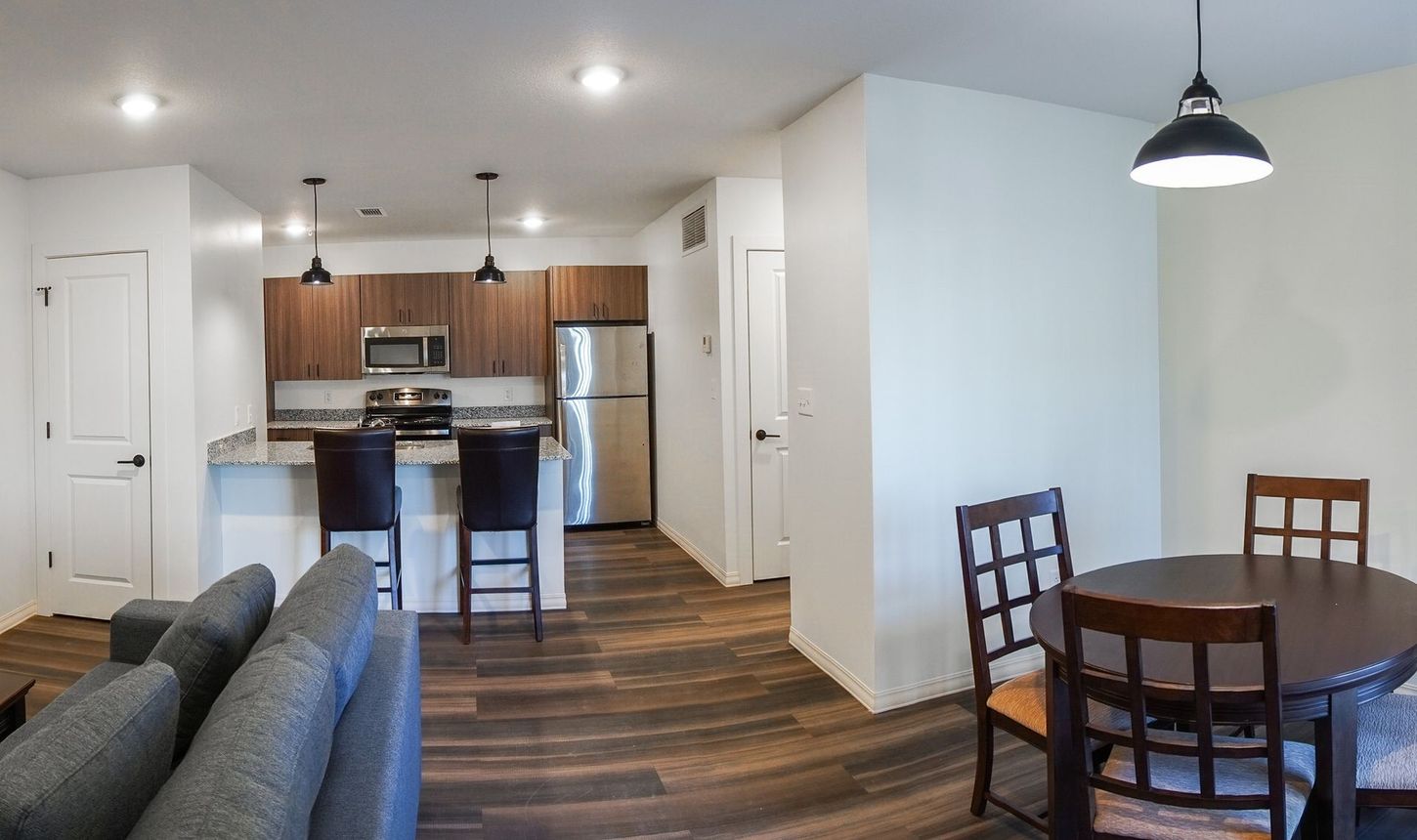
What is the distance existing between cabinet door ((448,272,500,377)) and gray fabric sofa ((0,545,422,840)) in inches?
185

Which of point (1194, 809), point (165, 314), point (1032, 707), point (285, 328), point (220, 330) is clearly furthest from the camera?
point (285, 328)

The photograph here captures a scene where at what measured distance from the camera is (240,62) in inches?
115

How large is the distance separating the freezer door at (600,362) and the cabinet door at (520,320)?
0.57 meters

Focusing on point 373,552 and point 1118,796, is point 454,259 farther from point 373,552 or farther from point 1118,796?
point 1118,796

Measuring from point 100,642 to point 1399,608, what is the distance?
17.3ft

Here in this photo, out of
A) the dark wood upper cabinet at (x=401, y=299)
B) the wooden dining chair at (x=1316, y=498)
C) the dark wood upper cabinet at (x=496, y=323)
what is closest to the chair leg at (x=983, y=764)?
the wooden dining chair at (x=1316, y=498)

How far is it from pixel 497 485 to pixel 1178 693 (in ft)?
10.2

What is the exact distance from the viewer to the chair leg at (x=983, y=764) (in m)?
2.41

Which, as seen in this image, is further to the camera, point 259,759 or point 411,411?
point 411,411

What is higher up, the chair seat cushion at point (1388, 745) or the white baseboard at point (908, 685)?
the chair seat cushion at point (1388, 745)

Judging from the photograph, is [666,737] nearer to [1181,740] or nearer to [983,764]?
[983,764]

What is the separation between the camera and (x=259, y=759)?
116 cm

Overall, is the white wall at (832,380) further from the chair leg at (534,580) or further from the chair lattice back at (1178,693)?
the chair lattice back at (1178,693)

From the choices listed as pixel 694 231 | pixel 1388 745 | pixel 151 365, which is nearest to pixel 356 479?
pixel 151 365
